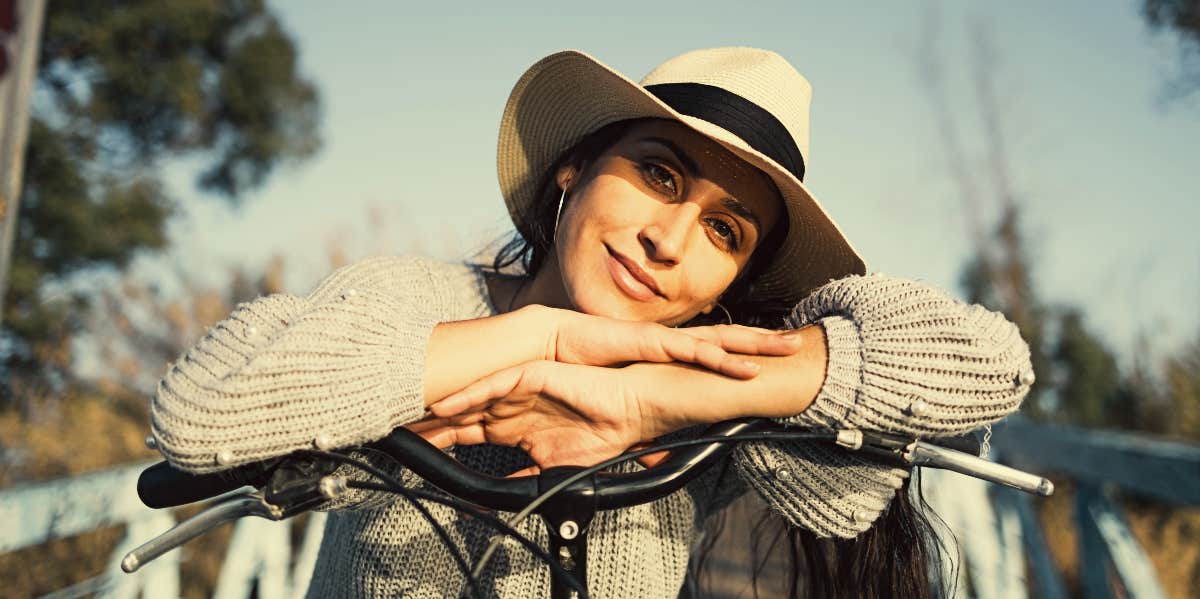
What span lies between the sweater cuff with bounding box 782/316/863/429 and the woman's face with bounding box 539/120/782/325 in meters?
0.49

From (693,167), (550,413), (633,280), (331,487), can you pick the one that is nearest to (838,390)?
(550,413)

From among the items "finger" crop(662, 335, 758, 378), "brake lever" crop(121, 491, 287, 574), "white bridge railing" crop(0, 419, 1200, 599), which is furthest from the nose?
"brake lever" crop(121, 491, 287, 574)

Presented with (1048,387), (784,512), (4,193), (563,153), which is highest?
(563,153)

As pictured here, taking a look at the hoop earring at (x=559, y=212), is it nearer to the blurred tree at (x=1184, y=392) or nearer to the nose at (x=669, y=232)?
the nose at (x=669, y=232)

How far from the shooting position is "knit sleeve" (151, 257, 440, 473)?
123cm

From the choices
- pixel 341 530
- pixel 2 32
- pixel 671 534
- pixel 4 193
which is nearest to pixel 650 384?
pixel 671 534

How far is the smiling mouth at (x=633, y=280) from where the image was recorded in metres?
1.84

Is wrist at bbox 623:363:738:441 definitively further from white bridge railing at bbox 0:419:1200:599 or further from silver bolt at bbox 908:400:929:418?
white bridge railing at bbox 0:419:1200:599

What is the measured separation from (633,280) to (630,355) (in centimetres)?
42

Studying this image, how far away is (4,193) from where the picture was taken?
4.25 meters

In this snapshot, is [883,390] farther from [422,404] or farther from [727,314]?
[727,314]

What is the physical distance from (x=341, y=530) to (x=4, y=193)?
3461 millimetres

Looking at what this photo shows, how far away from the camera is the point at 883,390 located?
1380 mm

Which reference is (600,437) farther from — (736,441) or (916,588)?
(916,588)
